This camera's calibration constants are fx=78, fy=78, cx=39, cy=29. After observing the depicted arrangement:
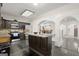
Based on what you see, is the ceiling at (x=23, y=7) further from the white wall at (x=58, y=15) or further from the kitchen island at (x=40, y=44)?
the kitchen island at (x=40, y=44)

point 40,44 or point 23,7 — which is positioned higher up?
point 23,7

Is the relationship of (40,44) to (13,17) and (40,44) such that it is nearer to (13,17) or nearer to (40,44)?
(40,44)

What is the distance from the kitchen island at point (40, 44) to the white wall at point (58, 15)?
131mm

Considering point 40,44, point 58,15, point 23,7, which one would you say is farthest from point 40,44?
point 23,7

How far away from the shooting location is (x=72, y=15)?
1.37 meters

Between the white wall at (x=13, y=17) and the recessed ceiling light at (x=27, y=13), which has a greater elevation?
the recessed ceiling light at (x=27, y=13)

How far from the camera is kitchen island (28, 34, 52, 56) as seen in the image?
1419 millimetres

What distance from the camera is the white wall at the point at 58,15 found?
1.36 meters

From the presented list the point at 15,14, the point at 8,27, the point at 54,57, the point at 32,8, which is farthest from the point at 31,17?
the point at 54,57

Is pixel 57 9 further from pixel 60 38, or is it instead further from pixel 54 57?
pixel 54 57

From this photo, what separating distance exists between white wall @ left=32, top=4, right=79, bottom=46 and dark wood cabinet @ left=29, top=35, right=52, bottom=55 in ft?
0.47

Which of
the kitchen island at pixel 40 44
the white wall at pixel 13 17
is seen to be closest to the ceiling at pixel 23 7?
the white wall at pixel 13 17

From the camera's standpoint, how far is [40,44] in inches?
57.6

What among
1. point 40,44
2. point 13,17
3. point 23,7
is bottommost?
point 40,44
